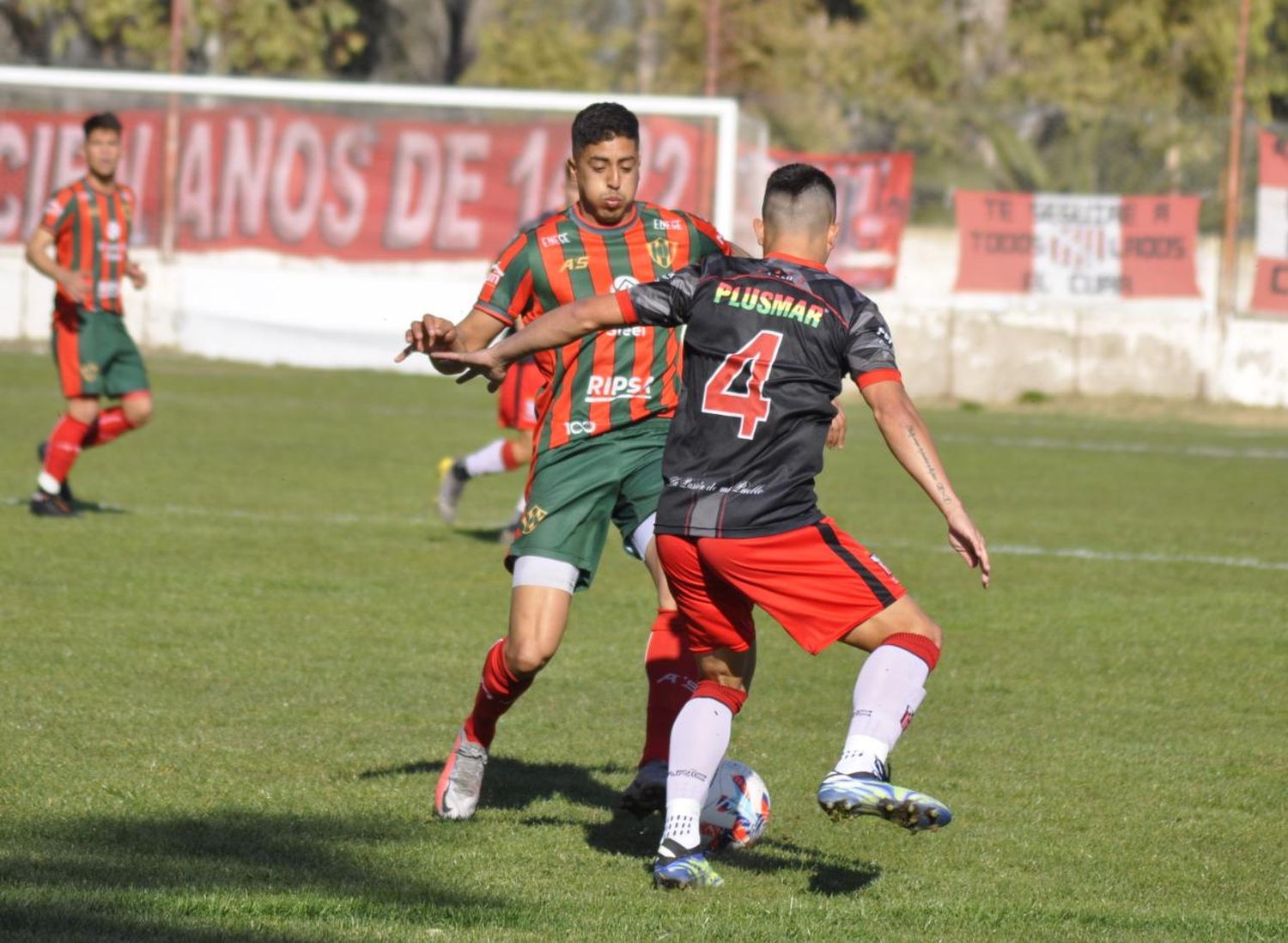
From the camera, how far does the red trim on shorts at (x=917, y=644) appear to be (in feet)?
15.3

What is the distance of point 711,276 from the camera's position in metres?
4.74

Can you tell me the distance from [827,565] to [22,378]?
17510 mm

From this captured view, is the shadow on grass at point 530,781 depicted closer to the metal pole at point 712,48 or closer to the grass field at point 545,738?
the grass field at point 545,738

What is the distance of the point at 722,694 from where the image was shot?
4.89m

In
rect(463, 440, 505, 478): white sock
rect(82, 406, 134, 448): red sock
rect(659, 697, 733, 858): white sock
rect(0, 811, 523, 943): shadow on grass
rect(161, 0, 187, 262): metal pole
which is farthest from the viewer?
rect(161, 0, 187, 262): metal pole

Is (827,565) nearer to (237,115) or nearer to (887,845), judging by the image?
(887,845)

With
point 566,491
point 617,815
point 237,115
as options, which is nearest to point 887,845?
point 617,815

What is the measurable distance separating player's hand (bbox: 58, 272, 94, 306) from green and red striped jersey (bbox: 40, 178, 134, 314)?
149mm

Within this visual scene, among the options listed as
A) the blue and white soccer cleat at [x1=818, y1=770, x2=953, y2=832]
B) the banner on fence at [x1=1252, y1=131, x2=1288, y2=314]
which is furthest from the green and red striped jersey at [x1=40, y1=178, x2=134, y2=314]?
the banner on fence at [x1=1252, y1=131, x2=1288, y2=314]

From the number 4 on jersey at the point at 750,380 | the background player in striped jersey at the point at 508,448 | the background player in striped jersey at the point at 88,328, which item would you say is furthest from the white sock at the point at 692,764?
the background player in striped jersey at the point at 88,328

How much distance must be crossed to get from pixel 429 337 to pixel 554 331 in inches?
16.8

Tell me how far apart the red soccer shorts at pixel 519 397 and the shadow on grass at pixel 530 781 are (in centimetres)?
462

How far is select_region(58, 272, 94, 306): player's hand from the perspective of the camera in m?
11.0

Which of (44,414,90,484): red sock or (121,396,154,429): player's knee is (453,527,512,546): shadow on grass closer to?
(121,396,154,429): player's knee
